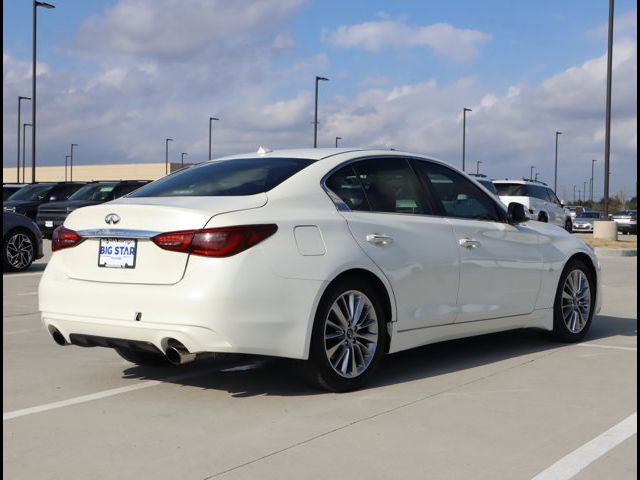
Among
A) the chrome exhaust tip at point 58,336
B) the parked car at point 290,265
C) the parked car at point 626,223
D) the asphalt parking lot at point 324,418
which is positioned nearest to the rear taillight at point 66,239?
the parked car at point 290,265

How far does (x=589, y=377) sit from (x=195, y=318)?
2863 mm

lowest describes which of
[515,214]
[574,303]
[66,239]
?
[574,303]

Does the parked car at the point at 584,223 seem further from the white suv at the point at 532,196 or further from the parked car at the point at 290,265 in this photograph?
the parked car at the point at 290,265

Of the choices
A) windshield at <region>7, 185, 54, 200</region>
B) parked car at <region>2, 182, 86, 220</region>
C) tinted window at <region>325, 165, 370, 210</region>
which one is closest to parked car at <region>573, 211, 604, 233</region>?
parked car at <region>2, 182, 86, 220</region>

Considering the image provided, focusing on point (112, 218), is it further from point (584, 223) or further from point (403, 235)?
point (584, 223)

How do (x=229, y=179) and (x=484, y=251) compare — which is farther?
(x=484, y=251)

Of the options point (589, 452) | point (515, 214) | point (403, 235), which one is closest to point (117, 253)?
point (403, 235)

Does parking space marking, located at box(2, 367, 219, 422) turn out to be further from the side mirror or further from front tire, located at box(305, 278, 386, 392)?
the side mirror

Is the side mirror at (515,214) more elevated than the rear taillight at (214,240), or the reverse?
the side mirror at (515,214)

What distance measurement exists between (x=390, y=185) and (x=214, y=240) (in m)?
1.68

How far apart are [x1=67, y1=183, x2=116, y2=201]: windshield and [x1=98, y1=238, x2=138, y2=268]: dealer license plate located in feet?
63.7

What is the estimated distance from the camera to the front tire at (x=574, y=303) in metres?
7.68

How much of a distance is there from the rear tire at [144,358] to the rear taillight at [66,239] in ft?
3.36

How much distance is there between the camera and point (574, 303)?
25.8 feet
